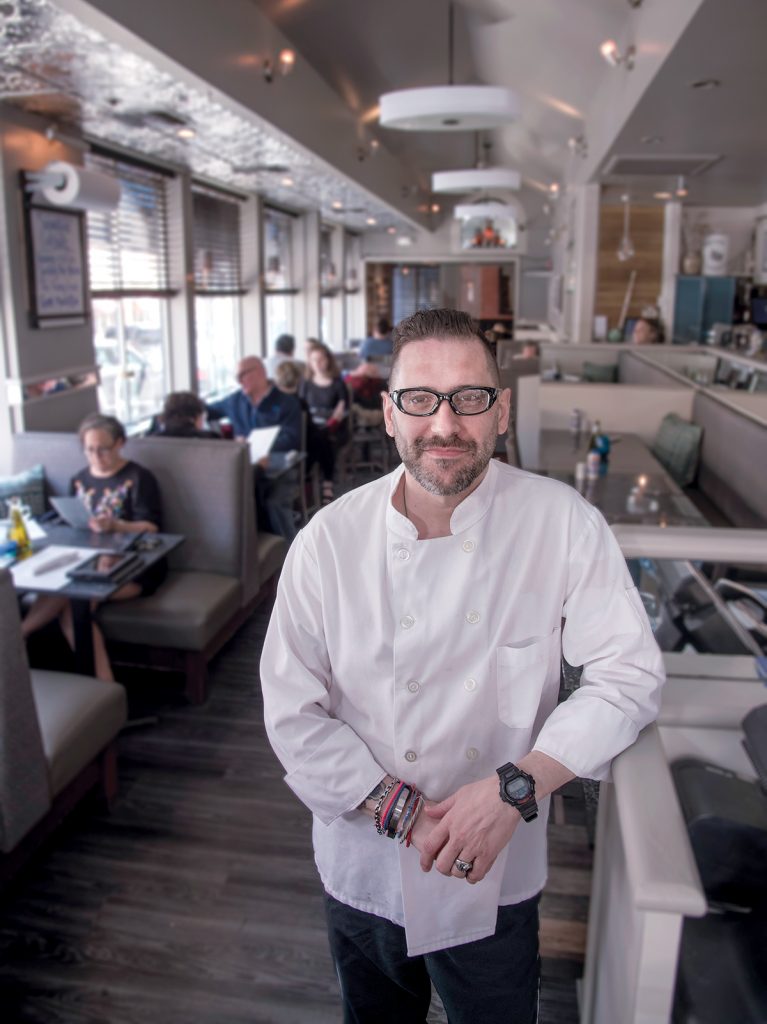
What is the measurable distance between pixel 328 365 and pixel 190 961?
5619 mm

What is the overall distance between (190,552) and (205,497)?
11.6 inches

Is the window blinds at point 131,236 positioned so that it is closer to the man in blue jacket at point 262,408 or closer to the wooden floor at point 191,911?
the man in blue jacket at point 262,408

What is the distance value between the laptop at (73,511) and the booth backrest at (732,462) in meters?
3.26

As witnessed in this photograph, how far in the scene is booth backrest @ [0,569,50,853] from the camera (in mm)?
2242

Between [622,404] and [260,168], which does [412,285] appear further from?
[622,404]

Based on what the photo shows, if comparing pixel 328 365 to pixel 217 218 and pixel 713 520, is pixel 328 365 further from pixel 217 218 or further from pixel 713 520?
pixel 713 520

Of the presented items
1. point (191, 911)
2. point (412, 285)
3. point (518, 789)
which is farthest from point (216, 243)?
point (412, 285)

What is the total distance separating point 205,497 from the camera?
416 cm

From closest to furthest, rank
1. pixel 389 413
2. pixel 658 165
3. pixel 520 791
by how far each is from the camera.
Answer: pixel 520 791 → pixel 389 413 → pixel 658 165

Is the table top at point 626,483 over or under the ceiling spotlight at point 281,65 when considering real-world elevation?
under

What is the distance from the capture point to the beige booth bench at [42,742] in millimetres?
2273

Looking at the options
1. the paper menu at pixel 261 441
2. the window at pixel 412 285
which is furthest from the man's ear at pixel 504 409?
the window at pixel 412 285

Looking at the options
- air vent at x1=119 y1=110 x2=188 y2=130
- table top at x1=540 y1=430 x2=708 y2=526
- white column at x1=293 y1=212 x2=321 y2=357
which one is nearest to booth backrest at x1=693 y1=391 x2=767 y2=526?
table top at x1=540 y1=430 x2=708 y2=526

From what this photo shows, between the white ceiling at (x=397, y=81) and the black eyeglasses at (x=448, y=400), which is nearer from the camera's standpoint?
the black eyeglasses at (x=448, y=400)
